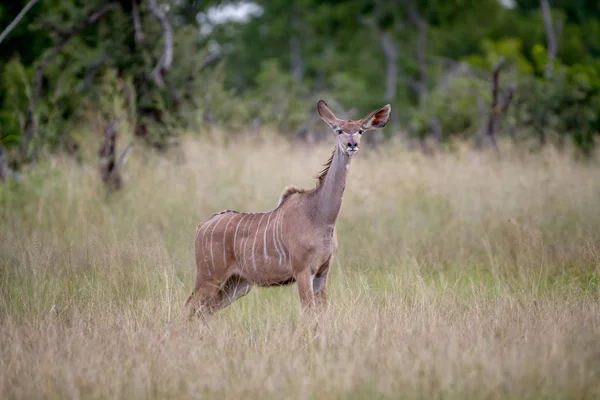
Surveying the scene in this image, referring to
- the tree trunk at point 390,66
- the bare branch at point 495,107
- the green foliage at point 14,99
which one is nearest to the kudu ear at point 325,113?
the bare branch at point 495,107

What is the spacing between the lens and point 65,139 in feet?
45.3

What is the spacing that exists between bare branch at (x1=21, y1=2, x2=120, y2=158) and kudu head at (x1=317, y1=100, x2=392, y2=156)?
556 centimetres

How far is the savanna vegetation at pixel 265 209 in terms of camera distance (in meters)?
4.48

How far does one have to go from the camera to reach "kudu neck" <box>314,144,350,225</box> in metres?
5.88

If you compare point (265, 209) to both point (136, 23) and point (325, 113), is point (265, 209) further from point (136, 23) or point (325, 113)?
point (136, 23)

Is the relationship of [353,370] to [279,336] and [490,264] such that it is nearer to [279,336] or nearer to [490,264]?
[279,336]

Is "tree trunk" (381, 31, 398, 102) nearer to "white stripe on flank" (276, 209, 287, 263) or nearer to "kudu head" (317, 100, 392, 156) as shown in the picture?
"kudu head" (317, 100, 392, 156)

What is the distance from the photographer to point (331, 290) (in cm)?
668

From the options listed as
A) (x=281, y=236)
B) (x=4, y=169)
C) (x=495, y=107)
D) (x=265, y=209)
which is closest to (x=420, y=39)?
(x=495, y=107)

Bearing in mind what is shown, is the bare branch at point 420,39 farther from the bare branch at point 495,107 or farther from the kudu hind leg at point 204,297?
the kudu hind leg at point 204,297

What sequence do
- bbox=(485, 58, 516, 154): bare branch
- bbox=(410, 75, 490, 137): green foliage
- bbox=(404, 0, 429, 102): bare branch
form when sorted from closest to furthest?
bbox=(485, 58, 516, 154): bare branch, bbox=(410, 75, 490, 137): green foliage, bbox=(404, 0, 429, 102): bare branch

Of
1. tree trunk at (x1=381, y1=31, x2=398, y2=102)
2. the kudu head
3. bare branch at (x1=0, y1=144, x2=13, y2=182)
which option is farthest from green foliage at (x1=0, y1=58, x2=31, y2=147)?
tree trunk at (x1=381, y1=31, x2=398, y2=102)

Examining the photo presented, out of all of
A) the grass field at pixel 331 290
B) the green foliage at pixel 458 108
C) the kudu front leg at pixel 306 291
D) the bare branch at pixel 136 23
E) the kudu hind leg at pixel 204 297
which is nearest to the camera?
the grass field at pixel 331 290

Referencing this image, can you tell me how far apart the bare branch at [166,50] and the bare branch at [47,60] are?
778 mm
